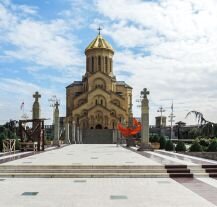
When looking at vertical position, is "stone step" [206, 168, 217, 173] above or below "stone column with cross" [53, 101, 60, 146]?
below

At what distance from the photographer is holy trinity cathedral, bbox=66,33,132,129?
203 feet

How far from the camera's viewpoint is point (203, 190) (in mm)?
8805

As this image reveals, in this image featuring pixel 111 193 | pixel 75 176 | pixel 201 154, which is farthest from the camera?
pixel 201 154

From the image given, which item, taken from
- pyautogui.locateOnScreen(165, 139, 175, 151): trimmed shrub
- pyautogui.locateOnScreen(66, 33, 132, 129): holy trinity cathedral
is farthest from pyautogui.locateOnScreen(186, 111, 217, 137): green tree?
pyautogui.locateOnScreen(66, 33, 132, 129): holy trinity cathedral

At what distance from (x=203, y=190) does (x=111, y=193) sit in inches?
89.3

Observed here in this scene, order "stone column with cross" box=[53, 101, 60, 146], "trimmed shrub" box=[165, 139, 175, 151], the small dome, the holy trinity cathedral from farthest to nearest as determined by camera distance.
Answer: the small dome → the holy trinity cathedral → "stone column with cross" box=[53, 101, 60, 146] → "trimmed shrub" box=[165, 139, 175, 151]

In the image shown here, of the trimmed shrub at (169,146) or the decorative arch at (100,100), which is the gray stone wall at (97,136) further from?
the trimmed shrub at (169,146)

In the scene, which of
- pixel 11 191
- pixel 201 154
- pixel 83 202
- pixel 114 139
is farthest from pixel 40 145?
pixel 114 139

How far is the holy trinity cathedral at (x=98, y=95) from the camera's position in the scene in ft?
203

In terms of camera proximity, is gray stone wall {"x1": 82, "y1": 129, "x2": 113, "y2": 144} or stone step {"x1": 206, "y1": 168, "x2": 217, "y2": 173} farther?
gray stone wall {"x1": 82, "y1": 129, "x2": 113, "y2": 144}

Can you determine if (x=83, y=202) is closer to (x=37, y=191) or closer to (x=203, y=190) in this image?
(x=37, y=191)

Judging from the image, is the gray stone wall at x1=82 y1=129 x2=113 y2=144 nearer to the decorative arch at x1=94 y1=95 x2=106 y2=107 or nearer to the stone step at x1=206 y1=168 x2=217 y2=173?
the decorative arch at x1=94 y1=95 x2=106 y2=107

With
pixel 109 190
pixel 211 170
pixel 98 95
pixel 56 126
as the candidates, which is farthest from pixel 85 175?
pixel 98 95

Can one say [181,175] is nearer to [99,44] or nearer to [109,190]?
[109,190]
